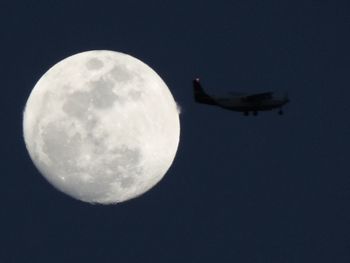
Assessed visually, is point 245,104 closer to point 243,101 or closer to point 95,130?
point 243,101

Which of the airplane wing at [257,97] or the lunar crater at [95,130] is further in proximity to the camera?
the airplane wing at [257,97]

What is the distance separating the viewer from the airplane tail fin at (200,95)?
109 meters

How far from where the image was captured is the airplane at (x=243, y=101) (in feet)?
355

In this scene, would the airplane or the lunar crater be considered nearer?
the lunar crater

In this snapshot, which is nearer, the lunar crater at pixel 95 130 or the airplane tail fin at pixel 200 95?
the lunar crater at pixel 95 130

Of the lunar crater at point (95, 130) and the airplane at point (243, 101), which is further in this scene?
the airplane at point (243, 101)

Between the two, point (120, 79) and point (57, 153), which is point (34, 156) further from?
point (120, 79)

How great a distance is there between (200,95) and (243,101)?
483 cm

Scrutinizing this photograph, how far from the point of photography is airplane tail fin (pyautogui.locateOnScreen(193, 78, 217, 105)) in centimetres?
10881

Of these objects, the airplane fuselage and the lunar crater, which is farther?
the airplane fuselage

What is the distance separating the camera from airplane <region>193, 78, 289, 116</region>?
355 ft

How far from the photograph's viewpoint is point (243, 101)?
10850 cm

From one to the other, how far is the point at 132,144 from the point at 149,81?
6494 millimetres

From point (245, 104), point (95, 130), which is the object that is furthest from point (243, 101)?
point (95, 130)
